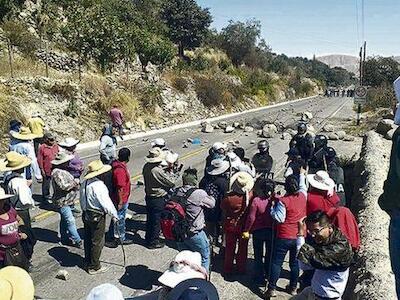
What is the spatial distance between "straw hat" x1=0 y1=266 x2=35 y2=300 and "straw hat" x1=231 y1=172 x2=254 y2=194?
4.29 metres

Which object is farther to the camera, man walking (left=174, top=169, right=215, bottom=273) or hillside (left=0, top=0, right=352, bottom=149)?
hillside (left=0, top=0, right=352, bottom=149)

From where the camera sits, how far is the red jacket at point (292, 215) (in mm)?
6500

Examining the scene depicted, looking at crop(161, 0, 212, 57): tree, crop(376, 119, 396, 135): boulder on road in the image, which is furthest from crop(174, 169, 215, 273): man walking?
crop(161, 0, 212, 57): tree

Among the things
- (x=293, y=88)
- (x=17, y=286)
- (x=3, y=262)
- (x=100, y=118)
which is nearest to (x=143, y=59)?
(x=100, y=118)

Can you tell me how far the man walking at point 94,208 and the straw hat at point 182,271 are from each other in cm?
326

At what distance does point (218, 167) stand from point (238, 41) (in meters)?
62.6

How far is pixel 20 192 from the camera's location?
6.75 m

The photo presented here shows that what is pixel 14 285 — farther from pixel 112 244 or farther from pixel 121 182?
pixel 112 244

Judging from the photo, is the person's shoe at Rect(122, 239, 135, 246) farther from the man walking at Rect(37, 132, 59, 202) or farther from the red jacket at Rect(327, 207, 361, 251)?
the red jacket at Rect(327, 207, 361, 251)

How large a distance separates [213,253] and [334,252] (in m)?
3.79

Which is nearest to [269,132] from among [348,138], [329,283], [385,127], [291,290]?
[348,138]

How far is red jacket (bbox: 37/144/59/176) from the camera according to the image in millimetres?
10195

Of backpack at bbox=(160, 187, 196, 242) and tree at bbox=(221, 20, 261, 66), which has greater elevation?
tree at bbox=(221, 20, 261, 66)

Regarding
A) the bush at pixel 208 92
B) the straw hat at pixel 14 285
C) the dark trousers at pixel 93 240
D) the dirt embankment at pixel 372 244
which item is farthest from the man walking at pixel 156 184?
the bush at pixel 208 92
